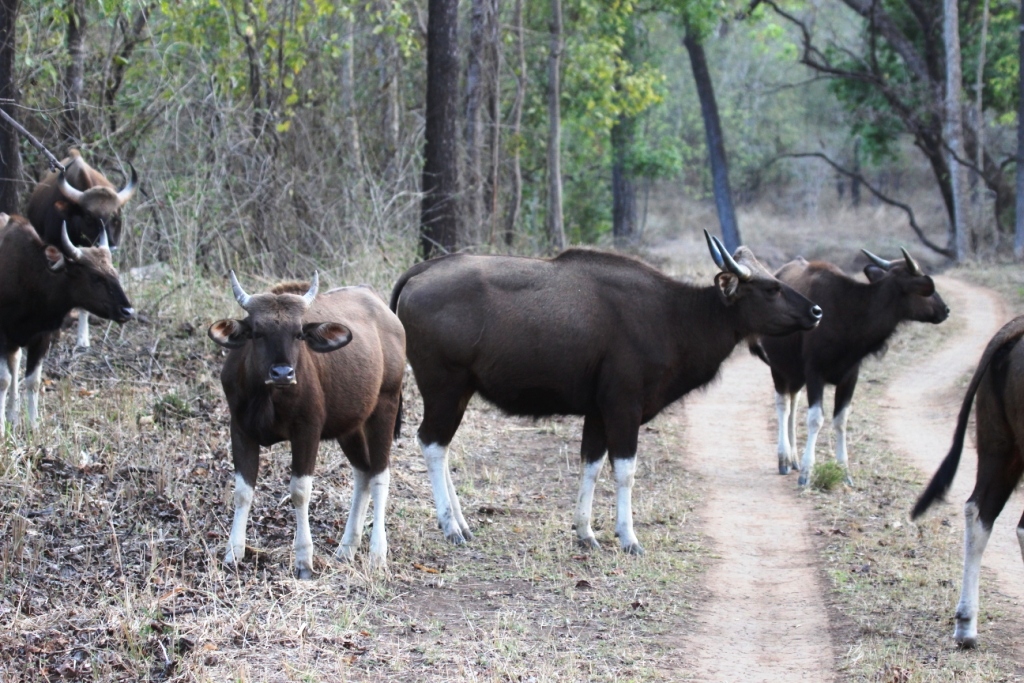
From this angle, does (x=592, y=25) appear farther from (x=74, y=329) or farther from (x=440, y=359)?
(x=440, y=359)

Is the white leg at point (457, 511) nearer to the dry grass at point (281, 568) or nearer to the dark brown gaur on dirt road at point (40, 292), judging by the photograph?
the dry grass at point (281, 568)

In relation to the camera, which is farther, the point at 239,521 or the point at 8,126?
the point at 8,126

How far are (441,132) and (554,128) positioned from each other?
21.4 feet

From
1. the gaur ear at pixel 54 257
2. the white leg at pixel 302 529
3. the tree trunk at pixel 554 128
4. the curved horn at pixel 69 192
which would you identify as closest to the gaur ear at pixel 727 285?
the white leg at pixel 302 529

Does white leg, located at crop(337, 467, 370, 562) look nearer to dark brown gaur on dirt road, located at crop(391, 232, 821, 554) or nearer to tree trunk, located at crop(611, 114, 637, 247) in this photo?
dark brown gaur on dirt road, located at crop(391, 232, 821, 554)

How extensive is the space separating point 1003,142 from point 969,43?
27.8 feet

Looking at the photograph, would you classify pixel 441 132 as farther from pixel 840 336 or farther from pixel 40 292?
pixel 40 292

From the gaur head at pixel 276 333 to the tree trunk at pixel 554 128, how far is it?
15.3 metres

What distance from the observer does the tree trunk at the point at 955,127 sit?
30328mm

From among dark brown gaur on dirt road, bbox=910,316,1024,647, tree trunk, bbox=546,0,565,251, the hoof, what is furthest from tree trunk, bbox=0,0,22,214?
tree trunk, bbox=546,0,565,251

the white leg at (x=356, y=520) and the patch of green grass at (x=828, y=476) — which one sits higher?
the white leg at (x=356, y=520)

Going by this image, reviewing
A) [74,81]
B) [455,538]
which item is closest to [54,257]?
[455,538]

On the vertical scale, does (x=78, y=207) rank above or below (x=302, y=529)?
above

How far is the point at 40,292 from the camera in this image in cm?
974
